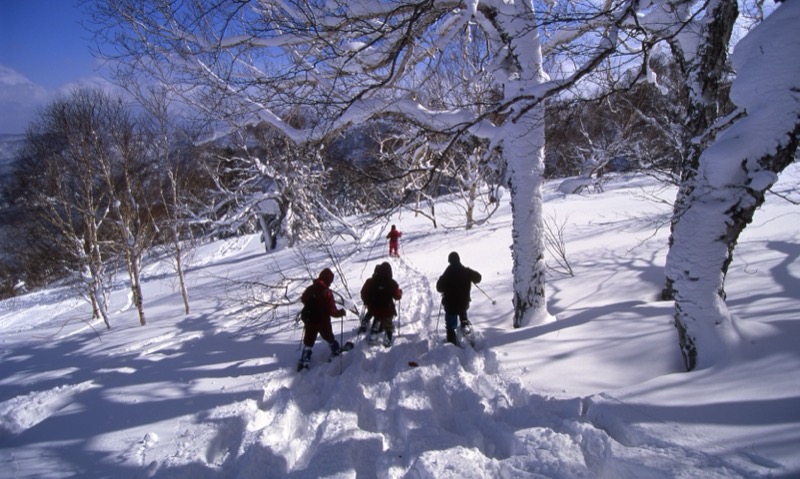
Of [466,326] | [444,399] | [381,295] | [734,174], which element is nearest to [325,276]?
[381,295]

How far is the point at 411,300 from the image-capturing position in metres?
7.04

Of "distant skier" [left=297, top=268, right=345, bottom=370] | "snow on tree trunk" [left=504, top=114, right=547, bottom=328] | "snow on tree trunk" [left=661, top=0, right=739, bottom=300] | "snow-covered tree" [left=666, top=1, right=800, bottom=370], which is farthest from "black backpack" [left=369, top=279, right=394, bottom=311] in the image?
"snow on tree trunk" [left=661, top=0, right=739, bottom=300]

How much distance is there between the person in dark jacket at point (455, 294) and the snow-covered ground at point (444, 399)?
344mm

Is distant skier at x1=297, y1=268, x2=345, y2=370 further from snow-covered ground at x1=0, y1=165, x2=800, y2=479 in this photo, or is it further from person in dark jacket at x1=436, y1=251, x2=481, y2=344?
person in dark jacket at x1=436, y1=251, x2=481, y2=344

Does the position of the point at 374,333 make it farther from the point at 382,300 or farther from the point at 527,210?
the point at 527,210

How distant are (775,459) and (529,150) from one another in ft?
11.2

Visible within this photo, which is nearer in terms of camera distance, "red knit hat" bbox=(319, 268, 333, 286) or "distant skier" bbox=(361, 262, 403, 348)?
"red knit hat" bbox=(319, 268, 333, 286)

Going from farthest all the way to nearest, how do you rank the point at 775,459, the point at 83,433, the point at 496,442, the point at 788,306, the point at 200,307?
1. the point at 200,307
2. the point at 788,306
3. the point at 83,433
4. the point at 496,442
5. the point at 775,459

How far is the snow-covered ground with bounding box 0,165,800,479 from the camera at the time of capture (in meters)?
2.10

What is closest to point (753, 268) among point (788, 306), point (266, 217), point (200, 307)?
point (788, 306)

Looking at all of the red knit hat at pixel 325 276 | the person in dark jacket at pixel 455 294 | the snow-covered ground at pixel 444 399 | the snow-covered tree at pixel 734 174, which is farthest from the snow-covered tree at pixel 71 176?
the snow-covered tree at pixel 734 174

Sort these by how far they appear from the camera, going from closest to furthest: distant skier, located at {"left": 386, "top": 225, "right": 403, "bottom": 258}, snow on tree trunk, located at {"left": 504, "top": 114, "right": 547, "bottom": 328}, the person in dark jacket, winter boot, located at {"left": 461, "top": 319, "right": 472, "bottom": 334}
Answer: snow on tree trunk, located at {"left": 504, "top": 114, "right": 547, "bottom": 328}, the person in dark jacket, winter boot, located at {"left": 461, "top": 319, "right": 472, "bottom": 334}, distant skier, located at {"left": 386, "top": 225, "right": 403, "bottom": 258}

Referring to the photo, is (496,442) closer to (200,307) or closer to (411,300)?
Result: (411,300)

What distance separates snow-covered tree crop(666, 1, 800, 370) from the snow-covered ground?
12.4 inches
